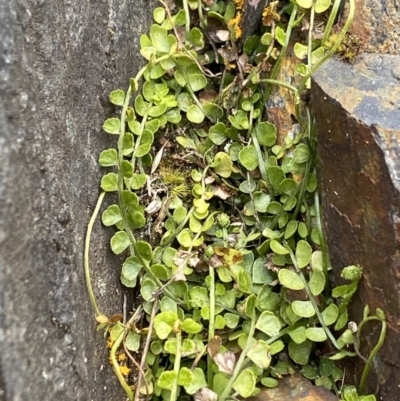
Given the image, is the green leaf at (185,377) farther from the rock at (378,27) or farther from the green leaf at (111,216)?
the rock at (378,27)

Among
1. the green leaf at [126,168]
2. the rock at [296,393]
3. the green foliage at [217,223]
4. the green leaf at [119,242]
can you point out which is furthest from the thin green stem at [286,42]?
the rock at [296,393]

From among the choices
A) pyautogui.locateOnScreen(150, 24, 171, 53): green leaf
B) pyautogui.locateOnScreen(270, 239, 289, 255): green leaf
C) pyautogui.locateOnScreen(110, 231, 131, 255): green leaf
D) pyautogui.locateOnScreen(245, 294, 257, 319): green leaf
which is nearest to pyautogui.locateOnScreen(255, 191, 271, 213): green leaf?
pyautogui.locateOnScreen(270, 239, 289, 255): green leaf

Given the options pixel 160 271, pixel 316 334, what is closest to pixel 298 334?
pixel 316 334

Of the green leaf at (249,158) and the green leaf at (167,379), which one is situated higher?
the green leaf at (249,158)

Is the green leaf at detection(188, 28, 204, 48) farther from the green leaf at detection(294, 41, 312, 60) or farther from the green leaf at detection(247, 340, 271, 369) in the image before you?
the green leaf at detection(247, 340, 271, 369)

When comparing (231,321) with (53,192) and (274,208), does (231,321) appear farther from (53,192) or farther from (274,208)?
(53,192)

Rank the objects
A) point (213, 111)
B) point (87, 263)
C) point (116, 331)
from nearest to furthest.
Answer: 1. point (87, 263)
2. point (116, 331)
3. point (213, 111)

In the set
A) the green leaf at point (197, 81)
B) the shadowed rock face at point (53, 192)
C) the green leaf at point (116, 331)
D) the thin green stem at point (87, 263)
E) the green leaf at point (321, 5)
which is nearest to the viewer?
the shadowed rock face at point (53, 192)

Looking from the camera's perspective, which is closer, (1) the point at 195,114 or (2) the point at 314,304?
(2) the point at 314,304
